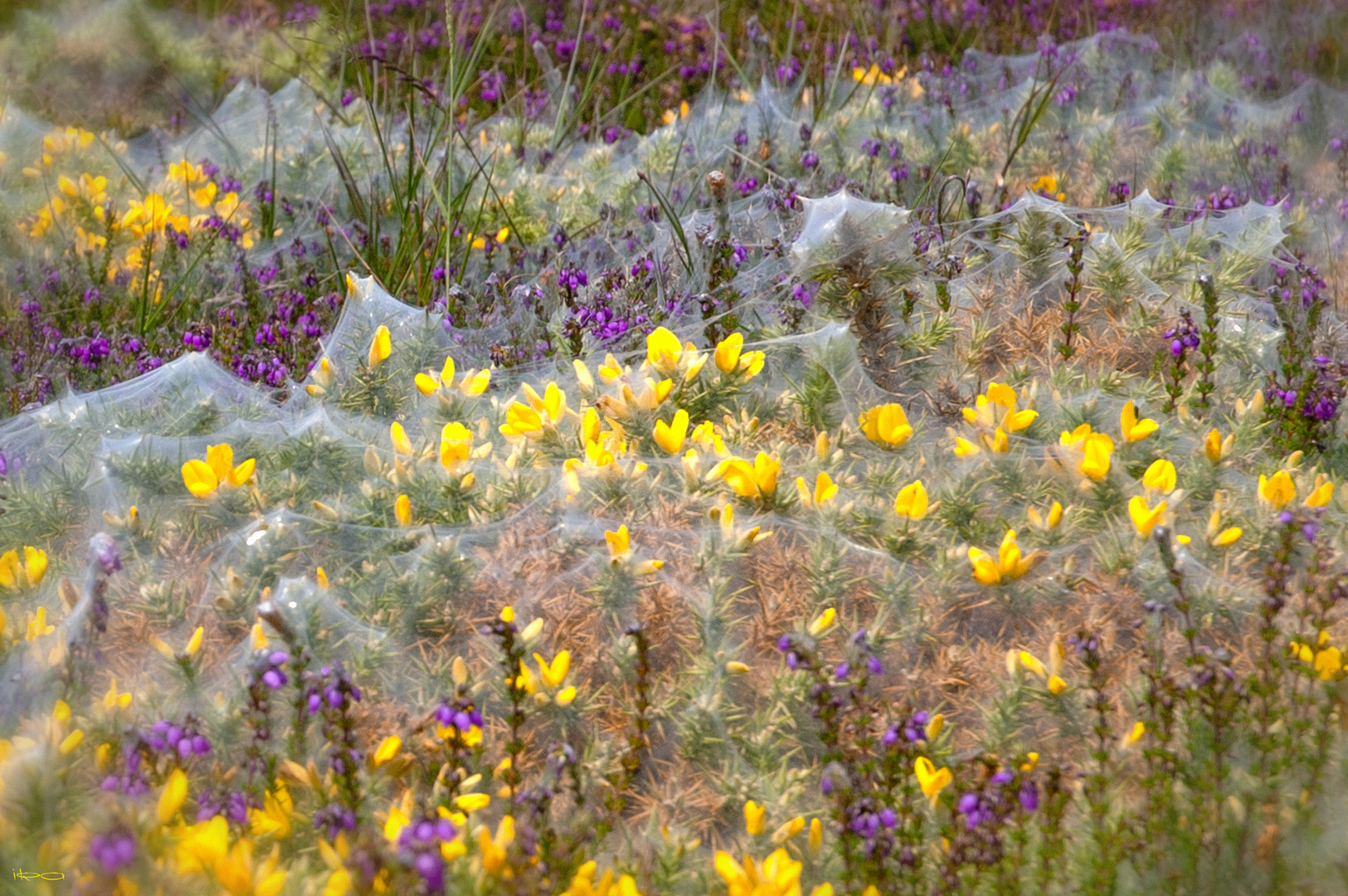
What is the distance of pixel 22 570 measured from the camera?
2768 millimetres

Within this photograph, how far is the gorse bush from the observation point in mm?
2180

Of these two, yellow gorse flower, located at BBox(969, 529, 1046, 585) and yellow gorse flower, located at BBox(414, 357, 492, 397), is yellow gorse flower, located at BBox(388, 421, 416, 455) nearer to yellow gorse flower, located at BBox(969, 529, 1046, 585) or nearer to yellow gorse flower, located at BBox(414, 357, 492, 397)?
yellow gorse flower, located at BBox(414, 357, 492, 397)

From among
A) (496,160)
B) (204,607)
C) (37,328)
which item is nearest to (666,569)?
(204,607)

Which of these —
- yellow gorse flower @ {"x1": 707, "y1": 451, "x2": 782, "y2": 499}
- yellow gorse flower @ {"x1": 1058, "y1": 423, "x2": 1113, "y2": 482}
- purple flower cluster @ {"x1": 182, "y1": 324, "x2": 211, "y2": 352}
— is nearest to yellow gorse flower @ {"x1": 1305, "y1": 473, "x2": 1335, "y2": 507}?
yellow gorse flower @ {"x1": 1058, "y1": 423, "x2": 1113, "y2": 482}

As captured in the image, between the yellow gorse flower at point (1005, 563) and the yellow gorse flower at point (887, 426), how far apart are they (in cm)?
48

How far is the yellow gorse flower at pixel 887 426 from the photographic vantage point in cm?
304

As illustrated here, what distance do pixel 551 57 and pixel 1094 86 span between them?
11.3ft

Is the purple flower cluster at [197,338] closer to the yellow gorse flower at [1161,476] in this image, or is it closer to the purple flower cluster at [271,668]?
the purple flower cluster at [271,668]

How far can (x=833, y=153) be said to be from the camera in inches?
209

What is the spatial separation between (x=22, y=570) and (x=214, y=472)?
518 millimetres

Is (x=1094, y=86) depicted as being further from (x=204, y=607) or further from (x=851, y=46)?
(x=204, y=607)

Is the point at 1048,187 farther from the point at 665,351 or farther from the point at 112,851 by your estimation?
the point at 112,851

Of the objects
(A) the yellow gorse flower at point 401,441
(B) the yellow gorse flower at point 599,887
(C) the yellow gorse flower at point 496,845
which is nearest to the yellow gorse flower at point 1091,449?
(B) the yellow gorse flower at point 599,887

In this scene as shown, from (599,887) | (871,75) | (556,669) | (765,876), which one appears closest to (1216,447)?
(765,876)
